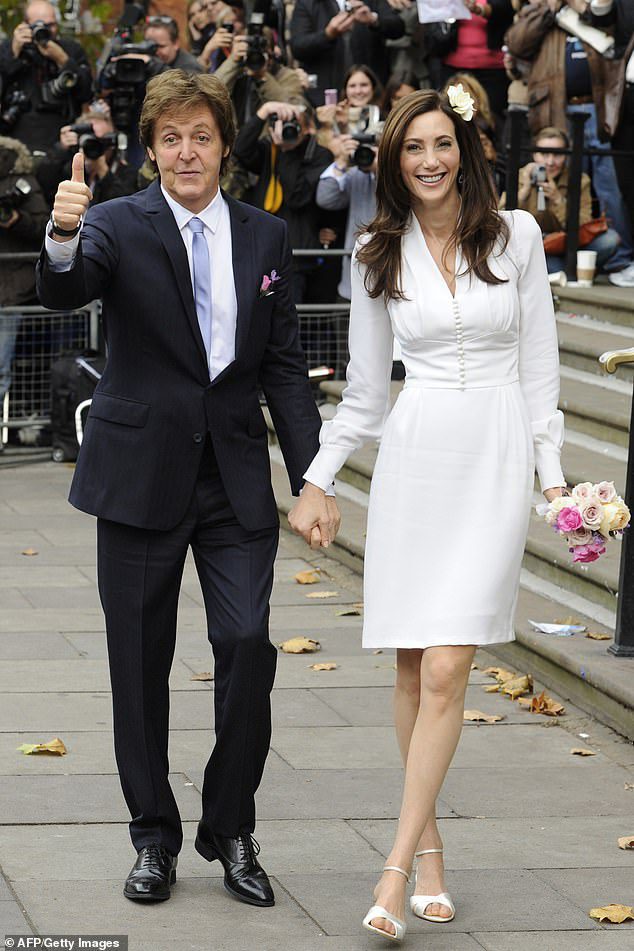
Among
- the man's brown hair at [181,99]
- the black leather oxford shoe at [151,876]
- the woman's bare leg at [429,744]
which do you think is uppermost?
the man's brown hair at [181,99]

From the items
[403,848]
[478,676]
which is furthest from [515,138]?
[403,848]

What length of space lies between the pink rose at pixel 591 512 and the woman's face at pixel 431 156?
89cm

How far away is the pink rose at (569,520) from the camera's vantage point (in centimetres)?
444

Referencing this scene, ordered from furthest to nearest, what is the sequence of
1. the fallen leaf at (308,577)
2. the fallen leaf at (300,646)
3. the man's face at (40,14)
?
the man's face at (40,14), the fallen leaf at (308,577), the fallen leaf at (300,646)

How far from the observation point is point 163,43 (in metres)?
12.9

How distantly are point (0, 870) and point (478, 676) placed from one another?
2861 mm

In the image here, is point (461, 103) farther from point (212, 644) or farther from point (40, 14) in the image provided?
point (40, 14)

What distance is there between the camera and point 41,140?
42.4ft

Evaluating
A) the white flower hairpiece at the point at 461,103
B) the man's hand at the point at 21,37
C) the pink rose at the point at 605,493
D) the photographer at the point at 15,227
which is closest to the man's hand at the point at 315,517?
the pink rose at the point at 605,493

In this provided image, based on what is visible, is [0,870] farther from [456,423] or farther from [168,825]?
[456,423]

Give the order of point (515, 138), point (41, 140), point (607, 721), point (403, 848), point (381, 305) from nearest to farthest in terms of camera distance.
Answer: point (403, 848) < point (381, 305) < point (607, 721) < point (515, 138) < point (41, 140)

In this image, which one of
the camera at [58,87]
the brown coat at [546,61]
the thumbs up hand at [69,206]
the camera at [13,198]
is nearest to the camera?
the thumbs up hand at [69,206]

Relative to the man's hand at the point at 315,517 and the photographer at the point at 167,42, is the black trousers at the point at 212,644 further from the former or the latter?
the photographer at the point at 167,42

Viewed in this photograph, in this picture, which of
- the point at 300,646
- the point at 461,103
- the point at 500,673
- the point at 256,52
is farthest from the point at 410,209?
the point at 256,52
